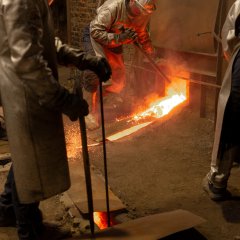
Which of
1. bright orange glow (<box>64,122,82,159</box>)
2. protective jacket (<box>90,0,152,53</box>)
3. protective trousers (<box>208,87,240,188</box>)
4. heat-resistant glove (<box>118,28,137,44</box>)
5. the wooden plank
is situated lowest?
bright orange glow (<box>64,122,82,159</box>)

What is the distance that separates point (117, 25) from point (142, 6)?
20.2 inches

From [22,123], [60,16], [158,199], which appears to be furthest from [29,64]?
[60,16]

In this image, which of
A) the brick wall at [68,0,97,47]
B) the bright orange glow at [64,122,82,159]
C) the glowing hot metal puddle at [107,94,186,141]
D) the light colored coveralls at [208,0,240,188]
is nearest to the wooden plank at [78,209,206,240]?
the light colored coveralls at [208,0,240,188]

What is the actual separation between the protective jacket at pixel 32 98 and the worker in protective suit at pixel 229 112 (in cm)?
168

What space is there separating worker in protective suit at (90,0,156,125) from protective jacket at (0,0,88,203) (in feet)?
11.0

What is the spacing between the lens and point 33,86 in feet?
8.89

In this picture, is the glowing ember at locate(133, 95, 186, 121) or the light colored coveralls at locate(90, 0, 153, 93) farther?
the glowing ember at locate(133, 95, 186, 121)

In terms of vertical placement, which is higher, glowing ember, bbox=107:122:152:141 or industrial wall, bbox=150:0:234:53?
industrial wall, bbox=150:0:234:53

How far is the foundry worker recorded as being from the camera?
2.61 meters

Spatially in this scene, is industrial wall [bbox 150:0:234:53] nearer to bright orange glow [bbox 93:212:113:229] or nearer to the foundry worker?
bright orange glow [bbox 93:212:113:229]

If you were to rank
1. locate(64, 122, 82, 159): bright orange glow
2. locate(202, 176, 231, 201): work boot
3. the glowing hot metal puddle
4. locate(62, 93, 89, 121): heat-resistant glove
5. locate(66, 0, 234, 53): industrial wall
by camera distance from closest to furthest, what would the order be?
1. locate(62, 93, 89, 121): heat-resistant glove
2. locate(202, 176, 231, 201): work boot
3. locate(64, 122, 82, 159): bright orange glow
4. locate(66, 0, 234, 53): industrial wall
5. the glowing hot metal puddle

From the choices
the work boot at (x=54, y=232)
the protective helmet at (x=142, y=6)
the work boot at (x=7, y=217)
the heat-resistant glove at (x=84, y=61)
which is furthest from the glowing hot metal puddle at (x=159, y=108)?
the heat-resistant glove at (x=84, y=61)

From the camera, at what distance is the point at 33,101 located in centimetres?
282

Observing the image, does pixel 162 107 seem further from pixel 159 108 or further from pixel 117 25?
pixel 117 25
